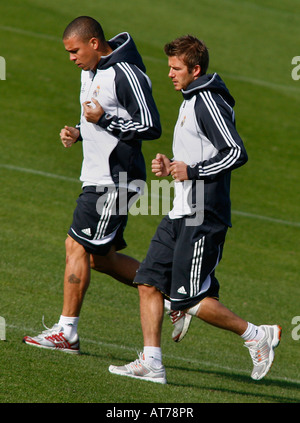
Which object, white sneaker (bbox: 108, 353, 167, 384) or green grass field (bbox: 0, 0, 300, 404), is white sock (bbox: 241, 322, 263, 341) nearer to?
green grass field (bbox: 0, 0, 300, 404)

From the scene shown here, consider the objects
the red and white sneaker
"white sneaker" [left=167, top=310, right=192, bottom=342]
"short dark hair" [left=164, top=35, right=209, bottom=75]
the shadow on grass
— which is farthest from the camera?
"white sneaker" [left=167, top=310, right=192, bottom=342]

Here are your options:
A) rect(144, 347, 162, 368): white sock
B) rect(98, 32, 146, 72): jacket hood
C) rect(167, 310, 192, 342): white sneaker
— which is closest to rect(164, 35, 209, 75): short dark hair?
rect(98, 32, 146, 72): jacket hood

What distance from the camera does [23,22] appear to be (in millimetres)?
18641

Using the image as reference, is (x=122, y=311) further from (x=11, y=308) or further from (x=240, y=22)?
(x=240, y=22)

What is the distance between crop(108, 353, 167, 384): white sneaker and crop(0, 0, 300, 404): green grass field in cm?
11

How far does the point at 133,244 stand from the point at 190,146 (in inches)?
167

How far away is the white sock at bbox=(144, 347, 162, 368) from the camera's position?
5.19 meters

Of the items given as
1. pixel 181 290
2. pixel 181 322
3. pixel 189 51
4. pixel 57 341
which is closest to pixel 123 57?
pixel 189 51

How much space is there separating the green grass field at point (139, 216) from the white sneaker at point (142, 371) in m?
0.11

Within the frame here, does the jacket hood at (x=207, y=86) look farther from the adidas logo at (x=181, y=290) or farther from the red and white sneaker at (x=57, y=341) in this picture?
the red and white sneaker at (x=57, y=341)

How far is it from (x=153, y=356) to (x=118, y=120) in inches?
65.7

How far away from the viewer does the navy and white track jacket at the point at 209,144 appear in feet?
16.2

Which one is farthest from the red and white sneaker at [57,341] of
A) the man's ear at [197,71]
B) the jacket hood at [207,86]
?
the man's ear at [197,71]
